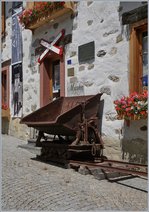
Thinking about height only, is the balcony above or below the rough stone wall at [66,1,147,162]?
above

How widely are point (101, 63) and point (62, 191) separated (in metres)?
2.97

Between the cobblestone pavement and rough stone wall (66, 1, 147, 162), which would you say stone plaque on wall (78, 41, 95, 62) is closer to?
rough stone wall (66, 1, 147, 162)

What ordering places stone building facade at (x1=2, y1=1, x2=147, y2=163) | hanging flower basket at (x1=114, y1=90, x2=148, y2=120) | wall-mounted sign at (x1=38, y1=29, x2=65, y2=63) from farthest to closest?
wall-mounted sign at (x1=38, y1=29, x2=65, y2=63), stone building facade at (x1=2, y1=1, x2=147, y2=163), hanging flower basket at (x1=114, y1=90, x2=148, y2=120)

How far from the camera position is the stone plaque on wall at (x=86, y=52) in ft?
20.6

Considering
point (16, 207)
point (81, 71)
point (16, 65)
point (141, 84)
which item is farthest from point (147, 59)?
point (16, 65)

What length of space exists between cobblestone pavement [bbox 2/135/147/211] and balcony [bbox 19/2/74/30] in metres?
3.56

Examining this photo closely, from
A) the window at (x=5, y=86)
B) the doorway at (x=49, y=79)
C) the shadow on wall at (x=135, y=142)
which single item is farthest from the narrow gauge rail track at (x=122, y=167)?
the window at (x=5, y=86)

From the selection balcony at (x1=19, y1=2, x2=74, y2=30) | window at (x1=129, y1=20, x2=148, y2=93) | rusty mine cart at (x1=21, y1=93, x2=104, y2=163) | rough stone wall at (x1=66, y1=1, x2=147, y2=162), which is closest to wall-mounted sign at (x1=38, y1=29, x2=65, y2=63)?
balcony at (x1=19, y1=2, x2=74, y2=30)

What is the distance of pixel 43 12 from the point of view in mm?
7484

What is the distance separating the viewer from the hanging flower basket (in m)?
4.66

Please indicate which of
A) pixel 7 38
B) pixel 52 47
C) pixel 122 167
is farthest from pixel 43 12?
pixel 122 167

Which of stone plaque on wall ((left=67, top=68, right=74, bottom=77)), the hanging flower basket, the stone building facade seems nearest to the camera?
the hanging flower basket

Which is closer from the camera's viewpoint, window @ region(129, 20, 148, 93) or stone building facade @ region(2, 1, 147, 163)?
window @ region(129, 20, 148, 93)

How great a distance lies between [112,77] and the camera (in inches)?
227
